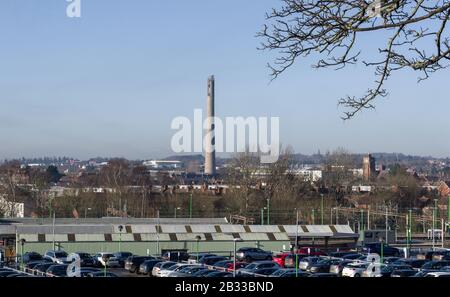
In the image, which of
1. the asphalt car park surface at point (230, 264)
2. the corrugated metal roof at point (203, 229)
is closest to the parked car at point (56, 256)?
the asphalt car park surface at point (230, 264)

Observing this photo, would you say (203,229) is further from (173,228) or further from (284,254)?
(284,254)

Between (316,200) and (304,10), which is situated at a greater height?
(304,10)

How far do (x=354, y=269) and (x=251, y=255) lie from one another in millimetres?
4411

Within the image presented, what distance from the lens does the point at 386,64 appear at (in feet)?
8.52

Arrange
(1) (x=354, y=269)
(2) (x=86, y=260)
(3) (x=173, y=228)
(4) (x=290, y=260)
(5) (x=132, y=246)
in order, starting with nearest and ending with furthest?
(1) (x=354, y=269) → (2) (x=86, y=260) → (4) (x=290, y=260) → (5) (x=132, y=246) → (3) (x=173, y=228)

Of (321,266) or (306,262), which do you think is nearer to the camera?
(321,266)

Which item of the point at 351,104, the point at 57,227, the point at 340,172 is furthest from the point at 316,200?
the point at 351,104

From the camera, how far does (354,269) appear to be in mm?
10812

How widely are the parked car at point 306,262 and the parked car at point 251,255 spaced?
121cm

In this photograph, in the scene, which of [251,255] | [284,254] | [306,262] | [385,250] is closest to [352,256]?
[284,254]

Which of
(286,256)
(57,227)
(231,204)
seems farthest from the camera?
(231,204)
